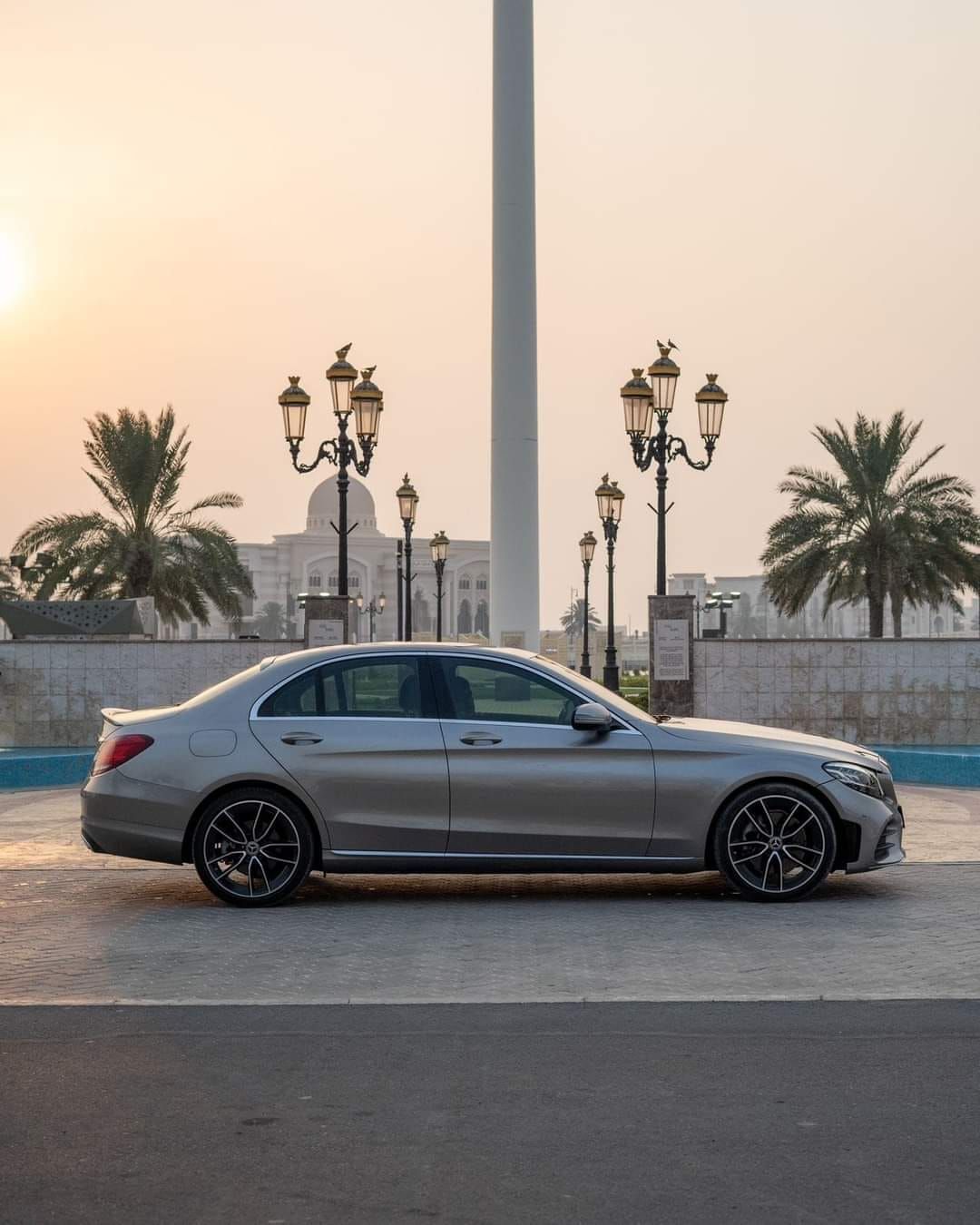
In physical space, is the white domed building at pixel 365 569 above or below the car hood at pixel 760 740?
above

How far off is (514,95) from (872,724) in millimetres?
13773

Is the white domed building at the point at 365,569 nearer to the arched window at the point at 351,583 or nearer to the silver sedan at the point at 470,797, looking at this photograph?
the arched window at the point at 351,583

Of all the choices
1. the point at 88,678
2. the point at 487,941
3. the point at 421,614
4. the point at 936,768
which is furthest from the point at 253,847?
the point at 421,614

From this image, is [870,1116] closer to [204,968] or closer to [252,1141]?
[252,1141]

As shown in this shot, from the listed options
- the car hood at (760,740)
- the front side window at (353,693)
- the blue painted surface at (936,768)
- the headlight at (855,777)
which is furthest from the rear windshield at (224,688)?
the blue painted surface at (936,768)

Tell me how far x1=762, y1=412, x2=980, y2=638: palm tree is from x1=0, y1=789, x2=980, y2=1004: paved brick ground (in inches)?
1128

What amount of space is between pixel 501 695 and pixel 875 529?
30729 mm

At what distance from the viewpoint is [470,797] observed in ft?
28.0

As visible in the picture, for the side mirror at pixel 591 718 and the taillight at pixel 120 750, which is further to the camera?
the taillight at pixel 120 750

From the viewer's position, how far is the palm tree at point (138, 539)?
3831cm

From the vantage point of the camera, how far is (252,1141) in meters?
4.39

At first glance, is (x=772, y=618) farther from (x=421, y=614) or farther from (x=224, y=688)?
(x=224, y=688)

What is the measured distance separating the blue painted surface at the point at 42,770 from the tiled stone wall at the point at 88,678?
3.42 meters

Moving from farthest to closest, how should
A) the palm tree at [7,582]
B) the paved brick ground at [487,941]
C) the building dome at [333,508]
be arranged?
the building dome at [333,508]
the palm tree at [7,582]
the paved brick ground at [487,941]
